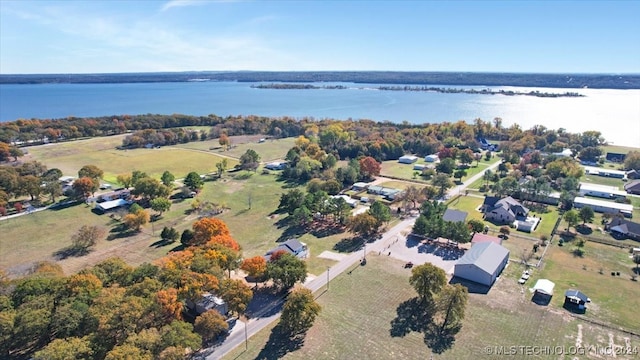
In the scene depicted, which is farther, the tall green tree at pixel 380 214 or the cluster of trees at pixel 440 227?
the tall green tree at pixel 380 214

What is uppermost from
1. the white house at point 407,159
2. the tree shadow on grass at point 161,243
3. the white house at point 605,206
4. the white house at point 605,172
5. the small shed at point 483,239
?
the small shed at point 483,239

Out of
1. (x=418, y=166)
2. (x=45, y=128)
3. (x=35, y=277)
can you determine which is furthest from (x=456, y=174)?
(x=45, y=128)

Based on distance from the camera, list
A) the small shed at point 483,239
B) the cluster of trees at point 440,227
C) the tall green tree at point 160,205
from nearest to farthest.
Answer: the cluster of trees at point 440,227, the small shed at point 483,239, the tall green tree at point 160,205

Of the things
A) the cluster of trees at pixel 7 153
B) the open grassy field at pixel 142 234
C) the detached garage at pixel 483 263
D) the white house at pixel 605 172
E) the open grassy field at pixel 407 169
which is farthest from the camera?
the cluster of trees at pixel 7 153

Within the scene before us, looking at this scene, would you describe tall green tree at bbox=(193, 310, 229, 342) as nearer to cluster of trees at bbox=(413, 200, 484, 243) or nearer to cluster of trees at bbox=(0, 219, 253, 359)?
cluster of trees at bbox=(0, 219, 253, 359)

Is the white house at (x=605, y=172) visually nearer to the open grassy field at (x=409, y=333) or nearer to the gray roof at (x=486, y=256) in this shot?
the gray roof at (x=486, y=256)

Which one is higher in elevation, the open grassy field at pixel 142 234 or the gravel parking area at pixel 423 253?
the gravel parking area at pixel 423 253

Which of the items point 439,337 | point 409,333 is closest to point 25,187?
point 409,333

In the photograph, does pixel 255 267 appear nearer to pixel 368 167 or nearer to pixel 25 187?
pixel 368 167

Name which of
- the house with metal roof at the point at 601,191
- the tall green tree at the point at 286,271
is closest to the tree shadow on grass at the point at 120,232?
the tall green tree at the point at 286,271
